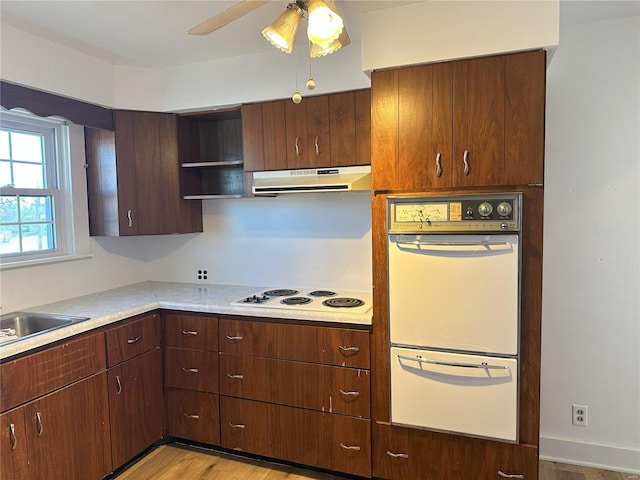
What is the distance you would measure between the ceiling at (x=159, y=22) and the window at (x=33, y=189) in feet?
2.00

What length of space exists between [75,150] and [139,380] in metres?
1.61

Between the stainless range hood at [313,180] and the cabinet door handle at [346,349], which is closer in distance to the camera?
the cabinet door handle at [346,349]

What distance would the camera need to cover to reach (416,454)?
2217mm

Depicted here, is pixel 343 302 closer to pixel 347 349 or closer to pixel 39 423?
pixel 347 349

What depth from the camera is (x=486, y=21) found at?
1.95 metres

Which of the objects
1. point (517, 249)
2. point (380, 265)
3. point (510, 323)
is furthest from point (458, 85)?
point (510, 323)

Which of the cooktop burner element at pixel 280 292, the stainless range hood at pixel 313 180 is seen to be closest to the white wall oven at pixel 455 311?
the stainless range hood at pixel 313 180

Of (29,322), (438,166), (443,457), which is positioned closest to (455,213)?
(438,166)

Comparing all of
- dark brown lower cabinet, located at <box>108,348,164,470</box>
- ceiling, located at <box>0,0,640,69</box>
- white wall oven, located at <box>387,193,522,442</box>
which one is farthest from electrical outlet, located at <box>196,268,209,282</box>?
white wall oven, located at <box>387,193,522,442</box>

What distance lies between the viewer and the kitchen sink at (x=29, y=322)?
2.37 m

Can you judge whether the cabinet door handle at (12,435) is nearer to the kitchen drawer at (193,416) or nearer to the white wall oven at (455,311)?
the kitchen drawer at (193,416)

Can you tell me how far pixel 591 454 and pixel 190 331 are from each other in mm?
2497

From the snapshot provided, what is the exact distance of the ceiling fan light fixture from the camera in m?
1.47

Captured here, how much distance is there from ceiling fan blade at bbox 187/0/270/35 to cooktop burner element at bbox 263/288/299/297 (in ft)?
5.53
